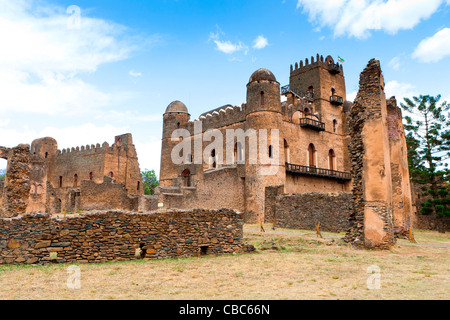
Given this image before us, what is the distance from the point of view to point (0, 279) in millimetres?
6816

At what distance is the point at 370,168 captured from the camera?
41.8ft

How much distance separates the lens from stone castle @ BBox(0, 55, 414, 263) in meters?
9.63

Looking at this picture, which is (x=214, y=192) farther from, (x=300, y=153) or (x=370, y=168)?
(x=370, y=168)

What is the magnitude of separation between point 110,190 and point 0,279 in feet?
83.9

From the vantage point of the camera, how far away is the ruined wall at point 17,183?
14.8m

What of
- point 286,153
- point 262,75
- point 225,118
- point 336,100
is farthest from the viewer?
point 336,100

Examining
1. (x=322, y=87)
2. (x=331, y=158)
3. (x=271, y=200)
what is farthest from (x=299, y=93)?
(x=271, y=200)

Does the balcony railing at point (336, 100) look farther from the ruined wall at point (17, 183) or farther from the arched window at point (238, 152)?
the ruined wall at point (17, 183)

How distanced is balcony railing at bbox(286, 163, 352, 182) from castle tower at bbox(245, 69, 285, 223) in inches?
74.7

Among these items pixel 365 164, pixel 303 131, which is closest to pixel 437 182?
pixel 303 131

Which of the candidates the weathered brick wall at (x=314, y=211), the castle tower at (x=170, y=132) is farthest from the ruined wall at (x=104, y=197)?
the weathered brick wall at (x=314, y=211)

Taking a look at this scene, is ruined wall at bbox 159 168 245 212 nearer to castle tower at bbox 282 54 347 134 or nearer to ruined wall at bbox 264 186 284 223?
ruined wall at bbox 264 186 284 223

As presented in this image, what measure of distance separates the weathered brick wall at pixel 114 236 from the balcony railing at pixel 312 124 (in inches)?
982

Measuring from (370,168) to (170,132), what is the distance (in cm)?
3094
